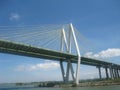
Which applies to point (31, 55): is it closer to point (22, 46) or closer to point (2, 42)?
point (22, 46)

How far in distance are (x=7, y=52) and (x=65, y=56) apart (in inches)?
585

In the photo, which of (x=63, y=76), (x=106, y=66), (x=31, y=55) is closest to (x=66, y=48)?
(x=63, y=76)

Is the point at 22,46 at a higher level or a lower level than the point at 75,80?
higher

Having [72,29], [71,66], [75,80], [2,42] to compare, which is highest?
[72,29]

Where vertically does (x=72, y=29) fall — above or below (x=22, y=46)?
above

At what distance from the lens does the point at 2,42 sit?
A: 3509 cm

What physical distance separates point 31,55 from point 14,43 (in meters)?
7.47

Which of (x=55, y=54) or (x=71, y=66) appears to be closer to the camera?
(x=55, y=54)

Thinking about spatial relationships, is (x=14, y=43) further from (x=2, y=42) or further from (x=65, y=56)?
(x=65, y=56)

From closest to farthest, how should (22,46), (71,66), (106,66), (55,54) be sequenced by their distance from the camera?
(22,46) < (55,54) < (71,66) < (106,66)

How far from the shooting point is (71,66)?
5009 centimetres

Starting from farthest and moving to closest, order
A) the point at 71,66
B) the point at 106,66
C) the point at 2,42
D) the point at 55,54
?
the point at 106,66
the point at 71,66
the point at 55,54
the point at 2,42

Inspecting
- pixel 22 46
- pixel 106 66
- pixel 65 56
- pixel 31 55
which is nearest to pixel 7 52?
pixel 22 46

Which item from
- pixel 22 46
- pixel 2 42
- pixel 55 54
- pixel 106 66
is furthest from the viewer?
pixel 106 66
